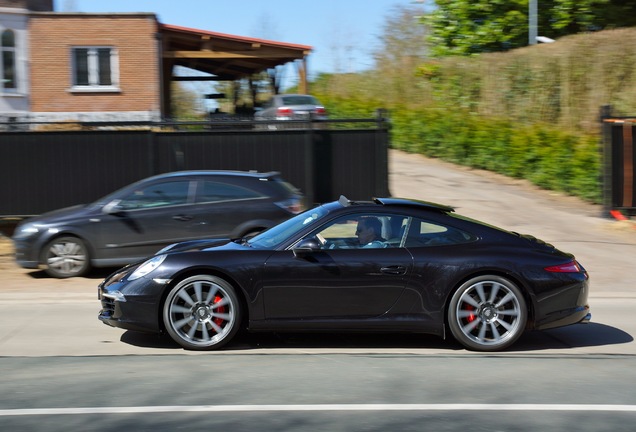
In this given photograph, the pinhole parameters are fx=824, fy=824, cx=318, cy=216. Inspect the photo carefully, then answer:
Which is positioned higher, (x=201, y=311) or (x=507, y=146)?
(x=507, y=146)

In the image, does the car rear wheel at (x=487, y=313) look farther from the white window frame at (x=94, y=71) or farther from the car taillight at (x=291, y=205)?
the white window frame at (x=94, y=71)

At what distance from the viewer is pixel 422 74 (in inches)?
1139

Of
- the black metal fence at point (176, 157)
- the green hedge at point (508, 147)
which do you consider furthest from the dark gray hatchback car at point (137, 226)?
the green hedge at point (508, 147)

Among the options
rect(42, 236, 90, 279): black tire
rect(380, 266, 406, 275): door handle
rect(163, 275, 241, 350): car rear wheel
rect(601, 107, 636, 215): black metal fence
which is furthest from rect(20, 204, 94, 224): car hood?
rect(601, 107, 636, 215): black metal fence

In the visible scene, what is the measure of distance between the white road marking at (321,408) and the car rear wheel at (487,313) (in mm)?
1603

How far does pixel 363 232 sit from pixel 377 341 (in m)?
1.12

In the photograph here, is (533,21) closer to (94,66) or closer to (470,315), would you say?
(94,66)

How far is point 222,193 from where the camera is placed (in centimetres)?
1160

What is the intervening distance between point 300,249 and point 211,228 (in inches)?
173

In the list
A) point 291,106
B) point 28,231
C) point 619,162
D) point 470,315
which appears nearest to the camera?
point 470,315

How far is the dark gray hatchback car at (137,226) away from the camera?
37.4 ft

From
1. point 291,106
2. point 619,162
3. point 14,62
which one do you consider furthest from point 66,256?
point 14,62

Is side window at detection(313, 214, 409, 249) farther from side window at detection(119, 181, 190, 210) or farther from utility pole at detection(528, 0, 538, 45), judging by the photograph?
utility pole at detection(528, 0, 538, 45)

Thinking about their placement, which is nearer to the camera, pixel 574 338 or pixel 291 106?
pixel 574 338
